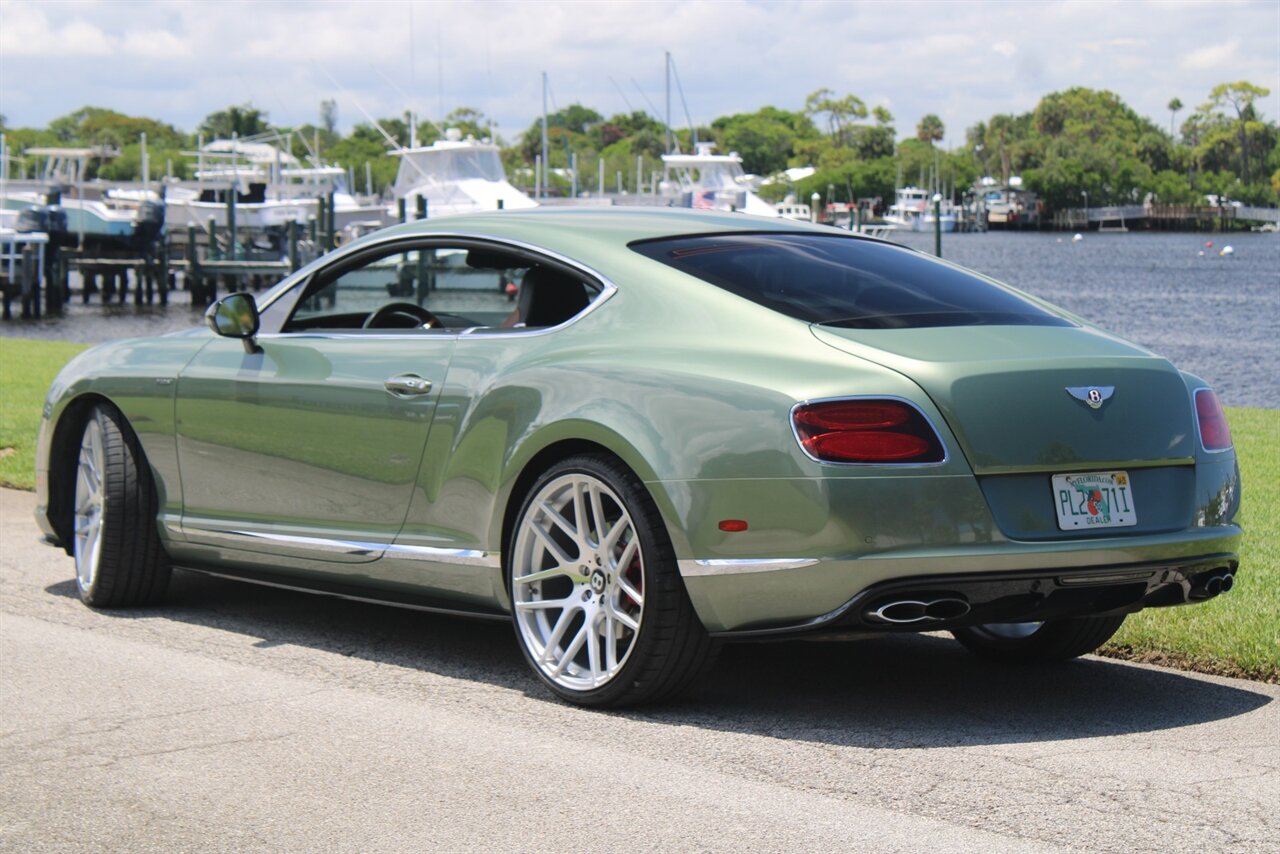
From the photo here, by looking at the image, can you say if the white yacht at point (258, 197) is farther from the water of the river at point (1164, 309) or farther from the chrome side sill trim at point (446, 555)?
the chrome side sill trim at point (446, 555)

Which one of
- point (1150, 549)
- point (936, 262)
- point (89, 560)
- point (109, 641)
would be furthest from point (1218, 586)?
point (89, 560)

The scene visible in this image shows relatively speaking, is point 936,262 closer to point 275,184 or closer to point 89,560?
point 89,560

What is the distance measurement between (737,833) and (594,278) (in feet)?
7.33

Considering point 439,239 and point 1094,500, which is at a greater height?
point 439,239

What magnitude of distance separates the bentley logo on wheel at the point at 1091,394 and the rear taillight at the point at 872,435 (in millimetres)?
479

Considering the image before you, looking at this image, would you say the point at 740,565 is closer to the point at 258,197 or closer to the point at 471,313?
the point at 471,313

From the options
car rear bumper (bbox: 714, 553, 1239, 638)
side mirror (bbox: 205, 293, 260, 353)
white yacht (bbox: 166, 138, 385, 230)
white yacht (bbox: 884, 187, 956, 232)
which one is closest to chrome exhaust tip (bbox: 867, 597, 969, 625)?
car rear bumper (bbox: 714, 553, 1239, 638)

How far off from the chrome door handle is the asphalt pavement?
0.97 meters

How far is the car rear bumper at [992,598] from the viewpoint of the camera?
4.89 metres

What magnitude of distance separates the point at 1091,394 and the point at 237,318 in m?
3.29

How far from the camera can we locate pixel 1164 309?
55812 millimetres

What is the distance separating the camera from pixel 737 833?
414cm

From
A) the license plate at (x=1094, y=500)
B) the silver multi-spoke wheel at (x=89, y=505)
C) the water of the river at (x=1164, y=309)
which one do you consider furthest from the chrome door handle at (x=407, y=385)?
the water of the river at (x=1164, y=309)

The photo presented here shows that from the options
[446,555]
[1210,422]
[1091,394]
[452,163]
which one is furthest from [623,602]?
[452,163]
